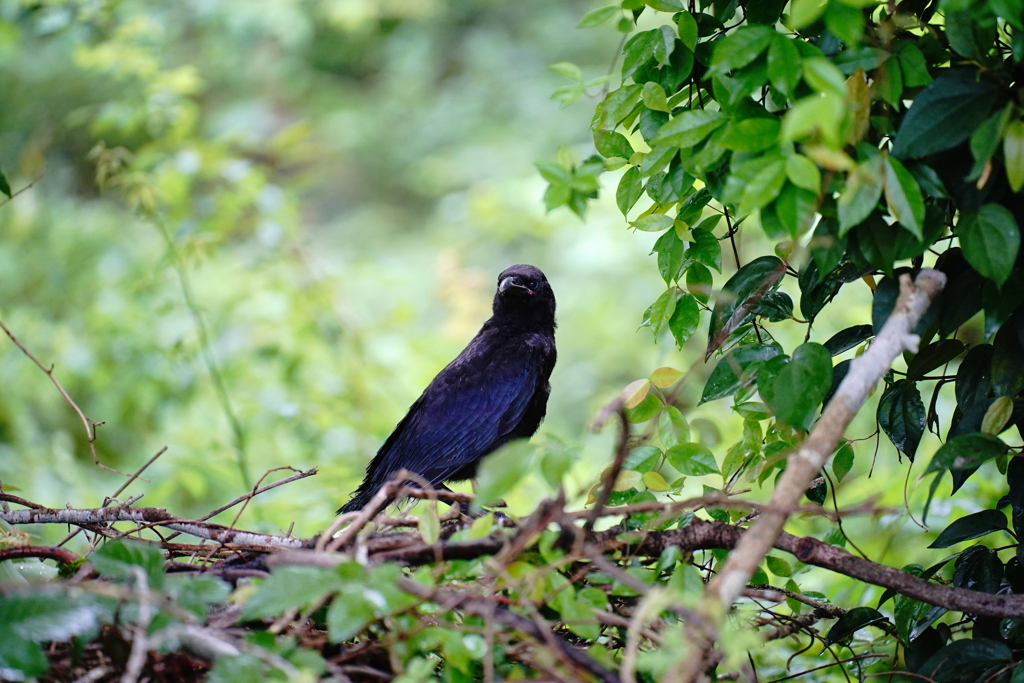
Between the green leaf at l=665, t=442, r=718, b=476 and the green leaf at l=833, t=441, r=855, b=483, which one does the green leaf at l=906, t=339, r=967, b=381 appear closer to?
the green leaf at l=833, t=441, r=855, b=483

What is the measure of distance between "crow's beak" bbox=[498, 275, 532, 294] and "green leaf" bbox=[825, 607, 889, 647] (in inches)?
78.9

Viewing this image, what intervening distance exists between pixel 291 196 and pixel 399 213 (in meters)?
5.06

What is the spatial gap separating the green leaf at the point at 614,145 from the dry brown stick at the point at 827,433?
1.86 feet

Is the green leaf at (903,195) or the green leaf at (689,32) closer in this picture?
the green leaf at (903,195)

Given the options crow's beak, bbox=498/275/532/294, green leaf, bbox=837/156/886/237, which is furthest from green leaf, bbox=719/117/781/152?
crow's beak, bbox=498/275/532/294

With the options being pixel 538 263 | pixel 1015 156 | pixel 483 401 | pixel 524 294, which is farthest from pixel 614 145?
pixel 538 263

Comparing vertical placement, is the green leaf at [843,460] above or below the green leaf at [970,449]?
below

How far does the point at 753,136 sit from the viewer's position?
117 centimetres

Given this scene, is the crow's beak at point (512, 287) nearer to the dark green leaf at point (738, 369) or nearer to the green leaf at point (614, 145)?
the green leaf at point (614, 145)

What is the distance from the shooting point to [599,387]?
6.34 metres

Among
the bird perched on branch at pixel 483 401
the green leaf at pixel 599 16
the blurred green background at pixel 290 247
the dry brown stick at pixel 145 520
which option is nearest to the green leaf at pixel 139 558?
the dry brown stick at pixel 145 520

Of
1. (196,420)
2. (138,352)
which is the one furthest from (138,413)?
(138,352)

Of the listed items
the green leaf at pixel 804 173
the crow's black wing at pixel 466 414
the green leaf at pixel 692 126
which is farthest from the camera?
the crow's black wing at pixel 466 414

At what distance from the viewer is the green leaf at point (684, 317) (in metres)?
1.58
